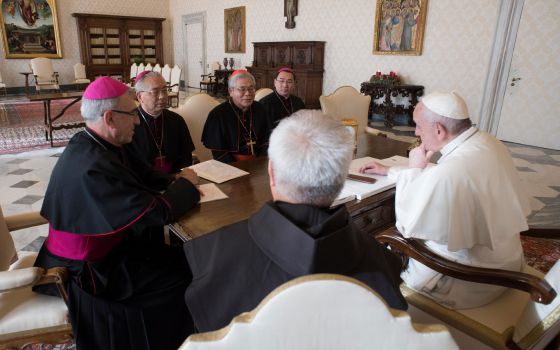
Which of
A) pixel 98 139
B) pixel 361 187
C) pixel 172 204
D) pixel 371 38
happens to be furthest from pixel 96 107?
pixel 371 38

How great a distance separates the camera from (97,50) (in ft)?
46.5

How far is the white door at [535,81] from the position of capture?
5840 millimetres

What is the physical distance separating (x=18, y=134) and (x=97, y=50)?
8.26 meters

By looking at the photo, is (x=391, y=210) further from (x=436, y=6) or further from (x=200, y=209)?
(x=436, y=6)

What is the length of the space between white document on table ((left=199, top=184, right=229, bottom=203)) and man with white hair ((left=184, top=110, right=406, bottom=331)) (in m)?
0.83

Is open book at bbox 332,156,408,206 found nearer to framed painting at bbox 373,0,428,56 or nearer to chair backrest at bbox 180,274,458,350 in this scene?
chair backrest at bbox 180,274,458,350

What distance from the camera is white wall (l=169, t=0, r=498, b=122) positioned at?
6.61m

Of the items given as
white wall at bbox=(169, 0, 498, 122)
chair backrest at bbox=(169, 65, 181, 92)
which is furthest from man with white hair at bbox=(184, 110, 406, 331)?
chair backrest at bbox=(169, 65, 181, 92)

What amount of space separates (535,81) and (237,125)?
543 centimetres

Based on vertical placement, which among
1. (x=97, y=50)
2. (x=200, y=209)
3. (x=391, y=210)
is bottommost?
(x=391, y=210)

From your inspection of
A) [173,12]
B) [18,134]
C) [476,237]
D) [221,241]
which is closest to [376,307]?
[221,241]

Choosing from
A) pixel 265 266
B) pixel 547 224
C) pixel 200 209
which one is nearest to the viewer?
pixel 265 266

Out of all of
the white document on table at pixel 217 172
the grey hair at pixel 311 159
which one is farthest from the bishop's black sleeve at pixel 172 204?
the grey hair at pixel 311 159

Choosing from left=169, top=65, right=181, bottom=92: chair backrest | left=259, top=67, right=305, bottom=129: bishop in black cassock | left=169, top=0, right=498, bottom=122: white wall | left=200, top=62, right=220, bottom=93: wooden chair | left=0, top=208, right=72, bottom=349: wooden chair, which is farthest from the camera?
left=200, top=62, right=220, bottom=93: wooden chair
